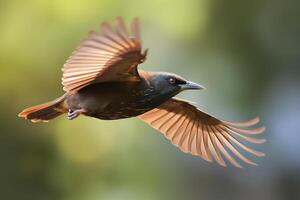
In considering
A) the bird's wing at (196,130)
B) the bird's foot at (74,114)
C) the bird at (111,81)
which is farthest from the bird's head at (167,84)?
the bird's wing at (196,130)

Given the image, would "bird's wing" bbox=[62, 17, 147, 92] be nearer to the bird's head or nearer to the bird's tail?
the bird's head

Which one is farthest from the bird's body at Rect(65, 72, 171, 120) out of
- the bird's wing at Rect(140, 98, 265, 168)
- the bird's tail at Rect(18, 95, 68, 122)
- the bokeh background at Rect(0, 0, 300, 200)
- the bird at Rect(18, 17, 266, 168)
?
the bokeh background at Rect(0, 0, 300, 200)

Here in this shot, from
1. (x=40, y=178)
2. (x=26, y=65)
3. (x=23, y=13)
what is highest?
(x=23, y=13)

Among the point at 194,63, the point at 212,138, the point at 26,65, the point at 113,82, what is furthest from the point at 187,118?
the point at 194,63

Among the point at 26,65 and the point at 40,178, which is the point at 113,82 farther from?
the point at 40,178

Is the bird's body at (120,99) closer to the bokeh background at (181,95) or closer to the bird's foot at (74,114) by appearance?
the bird's foot at (74,114)

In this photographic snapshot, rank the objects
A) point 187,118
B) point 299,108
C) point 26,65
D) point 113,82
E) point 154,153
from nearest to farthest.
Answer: point 113,82
point 187,118
point 26,65
point 154,153
point 299,108
